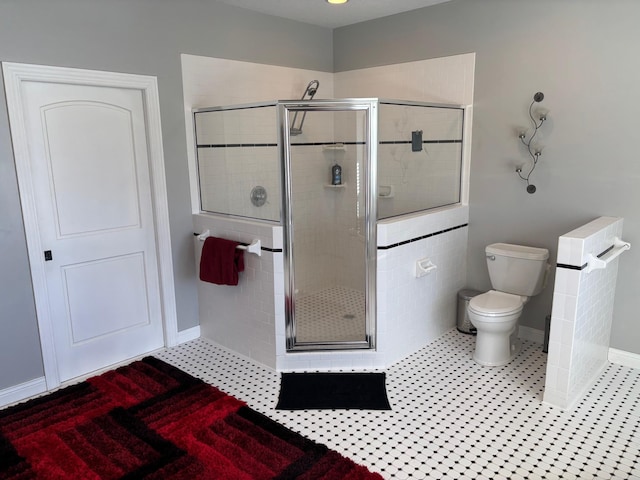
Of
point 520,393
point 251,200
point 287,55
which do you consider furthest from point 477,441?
point 287,55

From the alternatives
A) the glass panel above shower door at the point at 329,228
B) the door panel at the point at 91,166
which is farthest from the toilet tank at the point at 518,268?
the door panel at the point at 91,166

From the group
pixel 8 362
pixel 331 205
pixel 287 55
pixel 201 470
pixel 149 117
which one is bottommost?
pixel 201 470

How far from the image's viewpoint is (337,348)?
10.5 ft

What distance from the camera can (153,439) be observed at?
2.50 meters

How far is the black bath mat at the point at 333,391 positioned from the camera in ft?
9.16

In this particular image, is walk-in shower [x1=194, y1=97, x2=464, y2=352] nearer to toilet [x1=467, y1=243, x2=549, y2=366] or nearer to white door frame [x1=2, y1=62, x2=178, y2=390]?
white door frame [x1=2, y1=62, x2=178, y2=390]

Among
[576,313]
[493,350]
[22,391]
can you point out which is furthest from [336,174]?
[22,391]

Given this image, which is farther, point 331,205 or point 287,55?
point 287,55

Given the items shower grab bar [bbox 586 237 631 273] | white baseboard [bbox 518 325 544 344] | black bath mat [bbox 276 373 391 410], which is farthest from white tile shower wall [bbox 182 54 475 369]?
shower grab bar [bbox 586 237 631 273]

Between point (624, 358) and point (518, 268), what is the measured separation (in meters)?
0.92

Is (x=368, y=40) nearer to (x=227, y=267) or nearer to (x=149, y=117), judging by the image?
(x=149, y=117)

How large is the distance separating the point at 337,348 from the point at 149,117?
2053mm

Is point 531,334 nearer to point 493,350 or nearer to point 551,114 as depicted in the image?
point 493,350

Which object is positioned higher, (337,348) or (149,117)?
(149,117)
